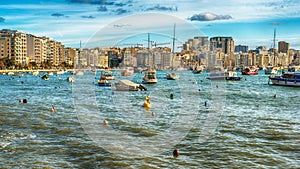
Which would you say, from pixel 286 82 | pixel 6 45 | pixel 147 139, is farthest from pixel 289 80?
pixel 6 45

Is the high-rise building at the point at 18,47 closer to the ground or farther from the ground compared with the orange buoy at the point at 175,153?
farther from the ground

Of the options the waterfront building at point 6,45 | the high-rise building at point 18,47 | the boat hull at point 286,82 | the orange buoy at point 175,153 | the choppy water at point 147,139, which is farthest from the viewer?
the high-rise building at point 18,47

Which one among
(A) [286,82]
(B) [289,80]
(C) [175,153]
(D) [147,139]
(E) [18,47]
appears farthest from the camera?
(E) [18,47]

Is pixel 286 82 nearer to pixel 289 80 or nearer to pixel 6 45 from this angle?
pixel 289 80

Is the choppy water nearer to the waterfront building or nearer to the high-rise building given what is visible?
the high-rise building

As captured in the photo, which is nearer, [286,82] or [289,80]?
[289,80]

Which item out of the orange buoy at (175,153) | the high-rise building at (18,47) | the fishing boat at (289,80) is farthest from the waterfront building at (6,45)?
the orange buoy at (175,153)

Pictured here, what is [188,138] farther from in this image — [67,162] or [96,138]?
[67,162]

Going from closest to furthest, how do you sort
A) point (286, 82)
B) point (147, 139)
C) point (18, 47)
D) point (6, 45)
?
point (147, 139)
point (286, 82)
point (6, 45)
point (18, 47)

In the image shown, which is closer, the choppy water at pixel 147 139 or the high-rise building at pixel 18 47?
the choppy water at pixel 147 139

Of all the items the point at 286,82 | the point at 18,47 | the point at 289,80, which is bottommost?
the point at 286,82

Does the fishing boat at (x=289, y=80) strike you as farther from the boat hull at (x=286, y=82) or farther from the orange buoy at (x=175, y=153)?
the orange buoy at (x=175, y=153)

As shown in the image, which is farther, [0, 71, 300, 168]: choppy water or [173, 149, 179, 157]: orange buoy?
[173, 149, 179, 157]: orange buoy

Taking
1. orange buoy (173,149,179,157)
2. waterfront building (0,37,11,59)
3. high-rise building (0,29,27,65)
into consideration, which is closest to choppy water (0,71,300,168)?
orange buoy (173,149,179,157)
